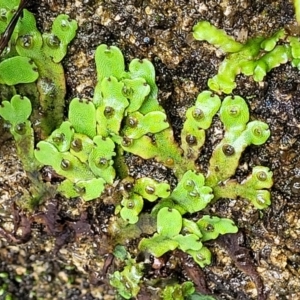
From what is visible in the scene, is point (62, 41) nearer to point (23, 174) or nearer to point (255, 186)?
point (23, 174)

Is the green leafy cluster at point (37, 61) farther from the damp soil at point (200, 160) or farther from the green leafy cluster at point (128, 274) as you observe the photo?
the green leafy cluster at point (128, 274)

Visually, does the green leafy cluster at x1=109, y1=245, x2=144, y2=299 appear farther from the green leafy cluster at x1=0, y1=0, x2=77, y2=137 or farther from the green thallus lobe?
the green leafy cluster at x1=0, y1=0, x2=77, y2=137

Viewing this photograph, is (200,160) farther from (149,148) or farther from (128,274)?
(128,274)

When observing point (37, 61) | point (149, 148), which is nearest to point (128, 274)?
point (149, 148)

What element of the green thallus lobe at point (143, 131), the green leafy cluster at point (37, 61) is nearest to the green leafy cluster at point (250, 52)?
the green thallus lobe at point (143, 131)

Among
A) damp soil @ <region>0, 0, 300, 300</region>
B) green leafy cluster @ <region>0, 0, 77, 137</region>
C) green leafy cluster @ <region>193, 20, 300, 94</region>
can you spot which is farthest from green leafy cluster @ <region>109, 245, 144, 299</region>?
green leafy cluster @ <region>193, 20, 300, 94</region>

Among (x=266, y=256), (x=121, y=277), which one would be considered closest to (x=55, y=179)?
(x=121, y=277)
